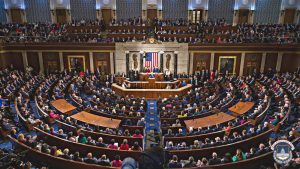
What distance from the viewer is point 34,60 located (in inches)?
947

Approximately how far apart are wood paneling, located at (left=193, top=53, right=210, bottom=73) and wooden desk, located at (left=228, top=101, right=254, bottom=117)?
992 centimetres

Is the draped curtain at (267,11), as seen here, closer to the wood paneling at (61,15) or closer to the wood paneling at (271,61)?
the wood paneling at (271,61)

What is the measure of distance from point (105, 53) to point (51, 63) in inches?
227

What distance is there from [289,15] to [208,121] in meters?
22.7

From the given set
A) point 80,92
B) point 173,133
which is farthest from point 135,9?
point 173,133

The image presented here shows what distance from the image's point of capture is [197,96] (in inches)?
663

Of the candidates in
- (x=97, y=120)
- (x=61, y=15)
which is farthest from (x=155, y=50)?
(x=61, y=15)

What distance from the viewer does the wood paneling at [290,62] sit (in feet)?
73.5

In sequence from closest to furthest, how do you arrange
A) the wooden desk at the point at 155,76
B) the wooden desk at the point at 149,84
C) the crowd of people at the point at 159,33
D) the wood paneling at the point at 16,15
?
the wooden desk at the point at 149,84, the wooden desk at the point at 155,76, the crowd of people at the point at 159,33, the wood paneling at the point at 16,15

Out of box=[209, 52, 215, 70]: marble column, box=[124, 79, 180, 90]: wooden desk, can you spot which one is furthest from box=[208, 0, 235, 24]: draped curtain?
box=[124, 79, 180, 90]: wooden desk

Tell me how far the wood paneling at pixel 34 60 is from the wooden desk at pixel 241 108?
19.6 m

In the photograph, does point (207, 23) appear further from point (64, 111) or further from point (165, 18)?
point (64, 111)

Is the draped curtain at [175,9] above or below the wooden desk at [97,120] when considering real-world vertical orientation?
above

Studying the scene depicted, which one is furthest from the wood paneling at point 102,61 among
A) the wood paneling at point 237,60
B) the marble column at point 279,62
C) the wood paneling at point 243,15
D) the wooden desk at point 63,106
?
the marble column at point 279,62
